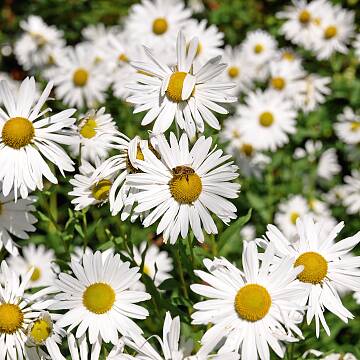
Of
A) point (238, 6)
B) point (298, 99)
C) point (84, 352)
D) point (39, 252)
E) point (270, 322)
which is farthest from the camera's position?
point (238, 6)

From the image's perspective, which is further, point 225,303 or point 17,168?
point 17,168

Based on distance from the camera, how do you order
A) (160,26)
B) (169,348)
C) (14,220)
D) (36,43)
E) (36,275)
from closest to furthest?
(169,348) < (14,220) < (36,275) < (160,26) < (36,43)

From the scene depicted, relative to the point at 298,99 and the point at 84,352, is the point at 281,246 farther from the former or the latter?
the point at 298,99

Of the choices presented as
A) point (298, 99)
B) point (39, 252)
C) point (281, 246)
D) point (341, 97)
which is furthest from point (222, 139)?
point (281, 246)

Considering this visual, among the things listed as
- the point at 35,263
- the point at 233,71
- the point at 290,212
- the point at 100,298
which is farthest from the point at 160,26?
the point at 100,298

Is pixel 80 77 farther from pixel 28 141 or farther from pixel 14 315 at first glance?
pixel 14 315

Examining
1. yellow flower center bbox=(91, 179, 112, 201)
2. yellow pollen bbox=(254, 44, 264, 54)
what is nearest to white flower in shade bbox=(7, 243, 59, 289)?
yellow flower center bbox=(91, 179, 112, 201)

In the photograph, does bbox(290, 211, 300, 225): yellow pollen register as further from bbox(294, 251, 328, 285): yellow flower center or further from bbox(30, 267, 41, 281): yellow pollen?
bbox(294, 251, 328, 285): yellow flower center

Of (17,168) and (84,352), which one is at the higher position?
(17,168)
